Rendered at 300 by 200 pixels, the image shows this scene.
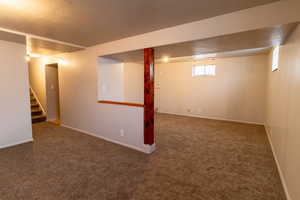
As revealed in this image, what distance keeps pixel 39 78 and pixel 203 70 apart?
613 centimetres

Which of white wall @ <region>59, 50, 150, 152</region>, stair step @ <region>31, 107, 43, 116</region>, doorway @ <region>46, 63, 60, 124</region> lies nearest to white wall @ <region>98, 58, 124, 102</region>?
white wall @ <region>59, 50, 150, 152</region>

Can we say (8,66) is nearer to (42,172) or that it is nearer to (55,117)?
(42,172)

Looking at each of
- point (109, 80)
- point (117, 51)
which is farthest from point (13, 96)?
point (117, 51)

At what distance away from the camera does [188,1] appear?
5.58 ft

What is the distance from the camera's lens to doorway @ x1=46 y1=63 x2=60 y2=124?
519cm

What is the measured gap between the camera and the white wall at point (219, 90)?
4.87 meters

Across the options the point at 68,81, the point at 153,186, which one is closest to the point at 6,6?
the point at 68,81

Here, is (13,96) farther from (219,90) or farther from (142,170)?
(219,90)

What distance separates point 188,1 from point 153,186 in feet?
7.66

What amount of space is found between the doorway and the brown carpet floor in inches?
77.8

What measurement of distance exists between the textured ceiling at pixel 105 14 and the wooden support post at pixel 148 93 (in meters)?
0.47

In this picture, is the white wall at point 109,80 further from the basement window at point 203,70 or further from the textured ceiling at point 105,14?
the basement window at point 203,70

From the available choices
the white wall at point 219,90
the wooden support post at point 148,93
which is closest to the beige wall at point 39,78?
the wooden support post at point 148,93

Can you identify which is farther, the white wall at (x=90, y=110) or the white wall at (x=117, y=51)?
the white wall at (x=90, y=110)
